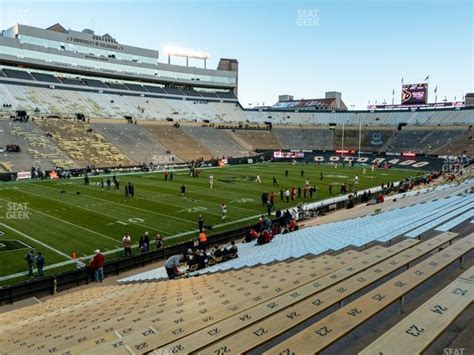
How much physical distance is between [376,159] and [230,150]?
955 inches

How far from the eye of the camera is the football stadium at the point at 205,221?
4836 millimetres

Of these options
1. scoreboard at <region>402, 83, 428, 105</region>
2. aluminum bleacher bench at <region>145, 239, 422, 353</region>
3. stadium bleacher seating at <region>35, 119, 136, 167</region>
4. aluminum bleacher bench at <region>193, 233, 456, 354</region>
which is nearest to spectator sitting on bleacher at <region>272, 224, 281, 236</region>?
aluminum bleacher bench at <region>145, 239, 422, 353</region>

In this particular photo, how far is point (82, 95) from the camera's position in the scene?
70.8 m

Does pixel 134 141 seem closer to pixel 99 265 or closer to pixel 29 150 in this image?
pixel 29 150

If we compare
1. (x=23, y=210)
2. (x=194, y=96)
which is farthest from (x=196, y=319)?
(x=194, y=96)

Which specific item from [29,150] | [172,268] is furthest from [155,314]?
[29,150]

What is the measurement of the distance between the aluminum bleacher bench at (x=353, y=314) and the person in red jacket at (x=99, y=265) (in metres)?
10.9

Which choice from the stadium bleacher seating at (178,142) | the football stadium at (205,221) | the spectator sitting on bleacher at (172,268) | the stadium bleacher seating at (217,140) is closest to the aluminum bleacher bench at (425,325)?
the football stadium at (205,221)

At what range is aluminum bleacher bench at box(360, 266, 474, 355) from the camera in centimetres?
357

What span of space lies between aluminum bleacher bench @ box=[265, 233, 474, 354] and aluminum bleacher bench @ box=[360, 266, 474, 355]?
0.41 meters

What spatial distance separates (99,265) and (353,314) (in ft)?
37.6

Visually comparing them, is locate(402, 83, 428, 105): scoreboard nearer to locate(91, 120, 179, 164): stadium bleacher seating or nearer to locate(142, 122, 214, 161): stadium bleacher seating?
locate(142, 122, 214, 161): stadium bleacher seating

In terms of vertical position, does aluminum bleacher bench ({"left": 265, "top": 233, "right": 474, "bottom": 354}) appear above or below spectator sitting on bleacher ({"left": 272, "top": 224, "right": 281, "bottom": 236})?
above

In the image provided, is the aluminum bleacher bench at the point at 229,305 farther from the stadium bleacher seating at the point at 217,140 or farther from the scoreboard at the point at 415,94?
the scoreboard at the point at 415,94
